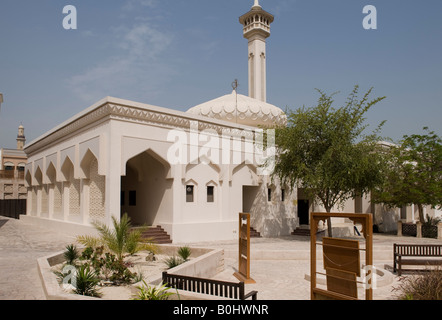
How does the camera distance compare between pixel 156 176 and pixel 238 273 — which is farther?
pixel 156 176

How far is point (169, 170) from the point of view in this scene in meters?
14.9

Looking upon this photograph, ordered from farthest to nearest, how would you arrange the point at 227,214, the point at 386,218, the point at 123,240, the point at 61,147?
the point at 386,218, the point at 61,147, the point at 227,214, the point at 123,240

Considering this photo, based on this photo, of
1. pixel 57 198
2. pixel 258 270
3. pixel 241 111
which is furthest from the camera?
pixel 57 198

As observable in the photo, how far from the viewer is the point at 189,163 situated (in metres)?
15.4

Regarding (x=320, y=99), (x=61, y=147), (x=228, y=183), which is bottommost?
(x=228, y=183)

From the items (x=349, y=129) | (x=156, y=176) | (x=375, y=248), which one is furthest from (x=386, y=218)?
(x=156, y=176)

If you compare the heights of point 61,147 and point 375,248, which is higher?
point 61,147

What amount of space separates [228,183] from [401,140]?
10243 mm

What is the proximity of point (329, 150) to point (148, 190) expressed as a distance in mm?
7562

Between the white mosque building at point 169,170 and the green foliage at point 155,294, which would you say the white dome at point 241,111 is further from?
the green foliage at point 155,294

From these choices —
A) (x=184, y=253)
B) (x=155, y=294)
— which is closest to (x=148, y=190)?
(x=184, y=253)

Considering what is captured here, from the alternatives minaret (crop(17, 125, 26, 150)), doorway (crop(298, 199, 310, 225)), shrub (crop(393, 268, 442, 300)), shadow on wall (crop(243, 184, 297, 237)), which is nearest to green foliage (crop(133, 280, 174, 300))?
shrub (crop(393, 268, 442, 300))

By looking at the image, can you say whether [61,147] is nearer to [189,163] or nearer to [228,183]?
[189,163]

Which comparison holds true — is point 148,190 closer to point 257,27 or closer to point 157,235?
point 157,235
